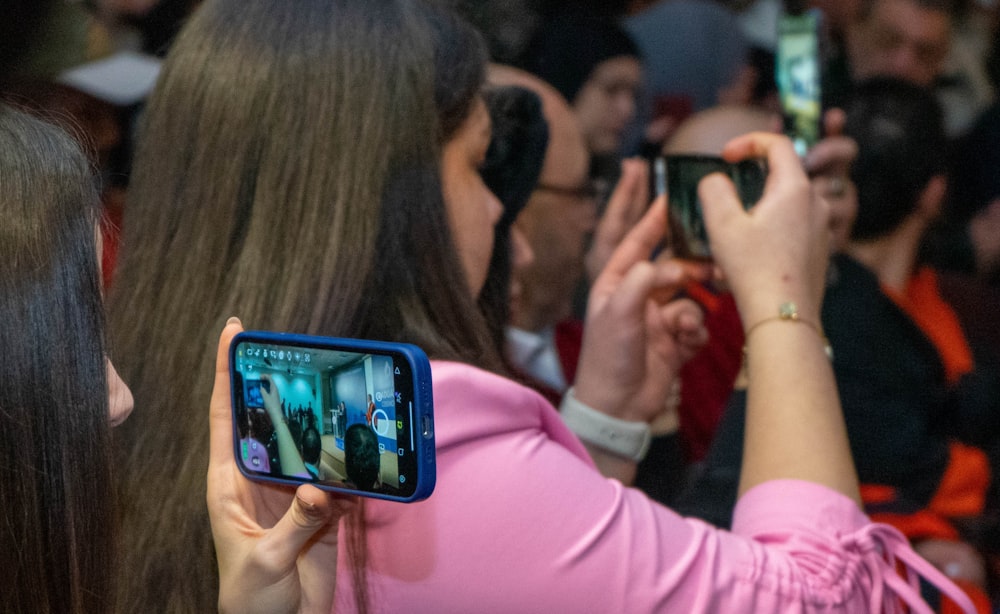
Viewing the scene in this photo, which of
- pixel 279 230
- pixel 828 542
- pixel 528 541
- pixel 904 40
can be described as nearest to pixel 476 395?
pixel 528 541

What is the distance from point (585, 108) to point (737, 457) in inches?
98.4

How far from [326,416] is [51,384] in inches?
7.7

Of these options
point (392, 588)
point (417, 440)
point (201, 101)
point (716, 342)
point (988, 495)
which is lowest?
point (988, 495)

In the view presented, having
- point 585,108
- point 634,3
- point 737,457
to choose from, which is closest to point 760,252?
point 737,457

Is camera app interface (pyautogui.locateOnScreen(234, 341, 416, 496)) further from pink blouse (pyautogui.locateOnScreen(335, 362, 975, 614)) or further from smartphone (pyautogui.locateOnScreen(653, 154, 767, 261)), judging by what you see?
smartphone (pyautogui.locateOnScreen(653, 154, 767, 261))

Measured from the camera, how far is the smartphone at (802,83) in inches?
68.9

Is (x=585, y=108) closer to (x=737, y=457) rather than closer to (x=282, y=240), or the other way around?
(x=737, y=457)

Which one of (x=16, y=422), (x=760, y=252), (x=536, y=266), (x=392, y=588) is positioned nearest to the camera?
(x=16, y=422)

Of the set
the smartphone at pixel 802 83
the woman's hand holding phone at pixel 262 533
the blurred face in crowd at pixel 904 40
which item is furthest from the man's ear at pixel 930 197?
the woman's hand holding phone at pixel 262 533

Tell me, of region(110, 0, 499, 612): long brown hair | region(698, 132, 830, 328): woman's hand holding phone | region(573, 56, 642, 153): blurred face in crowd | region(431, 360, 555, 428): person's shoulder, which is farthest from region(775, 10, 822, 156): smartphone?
region(573, 56, 642, 153): blurred face in crowd

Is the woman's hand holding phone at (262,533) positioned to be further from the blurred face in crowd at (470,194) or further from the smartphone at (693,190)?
the smartphone at (693,190)

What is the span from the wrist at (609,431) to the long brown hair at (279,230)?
505mm

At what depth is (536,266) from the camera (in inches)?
95.9

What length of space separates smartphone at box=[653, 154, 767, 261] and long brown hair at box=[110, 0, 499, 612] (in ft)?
1.56
